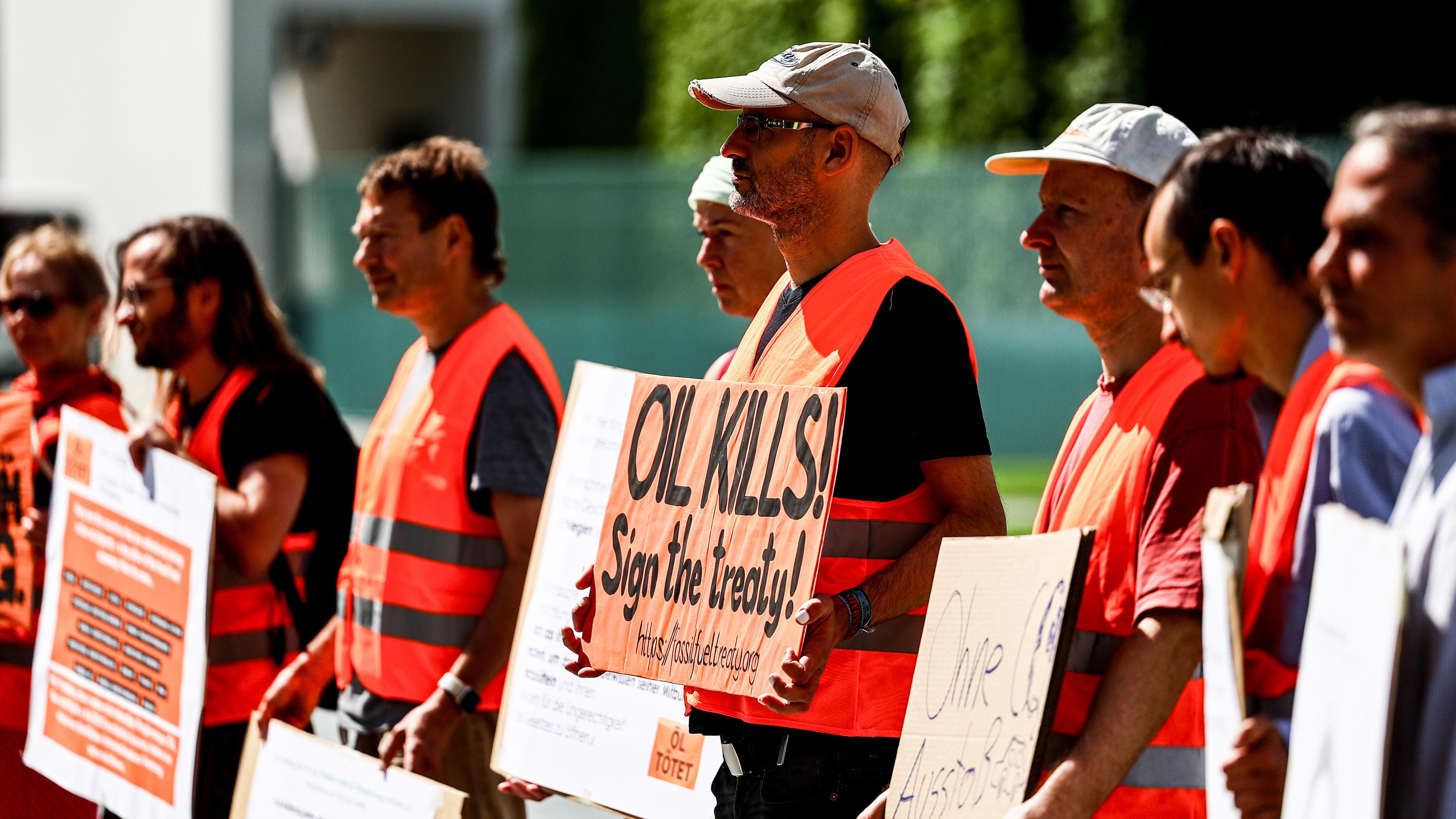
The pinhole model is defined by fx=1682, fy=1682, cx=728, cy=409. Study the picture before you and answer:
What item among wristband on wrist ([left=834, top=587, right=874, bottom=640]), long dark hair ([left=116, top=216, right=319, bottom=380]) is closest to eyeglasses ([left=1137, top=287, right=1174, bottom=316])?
wristband on wrist ([left=834, top=587, right=874, bottom=640])

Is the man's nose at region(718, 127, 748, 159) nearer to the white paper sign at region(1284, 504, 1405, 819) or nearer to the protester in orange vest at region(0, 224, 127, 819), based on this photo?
the white paper sign at region(1284, 504, 1405, 819)

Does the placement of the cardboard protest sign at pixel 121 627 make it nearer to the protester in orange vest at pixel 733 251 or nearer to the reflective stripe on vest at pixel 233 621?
the reflective stripe on vest at pixel 233 621

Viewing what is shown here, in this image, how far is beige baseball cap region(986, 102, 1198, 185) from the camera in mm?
2934

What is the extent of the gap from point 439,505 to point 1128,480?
1810 mm

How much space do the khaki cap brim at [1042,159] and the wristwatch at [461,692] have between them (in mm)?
1643

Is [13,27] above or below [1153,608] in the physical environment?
above

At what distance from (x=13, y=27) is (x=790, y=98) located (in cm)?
2194

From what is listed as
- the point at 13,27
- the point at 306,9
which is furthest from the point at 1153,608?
the point at 13,27

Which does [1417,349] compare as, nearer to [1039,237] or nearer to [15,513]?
[1039,237]

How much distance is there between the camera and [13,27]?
22.3 metres

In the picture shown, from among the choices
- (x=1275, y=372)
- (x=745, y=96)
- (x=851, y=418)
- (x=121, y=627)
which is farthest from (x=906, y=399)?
(x=121, y=627)

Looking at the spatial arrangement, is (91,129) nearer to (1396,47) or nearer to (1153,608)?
(1396,47)

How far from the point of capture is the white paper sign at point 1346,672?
6.26ft

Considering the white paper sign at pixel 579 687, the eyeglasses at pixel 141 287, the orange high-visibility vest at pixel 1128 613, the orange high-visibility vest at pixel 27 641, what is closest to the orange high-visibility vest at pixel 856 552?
the orange high-visibility vest at pixel 1128 613
